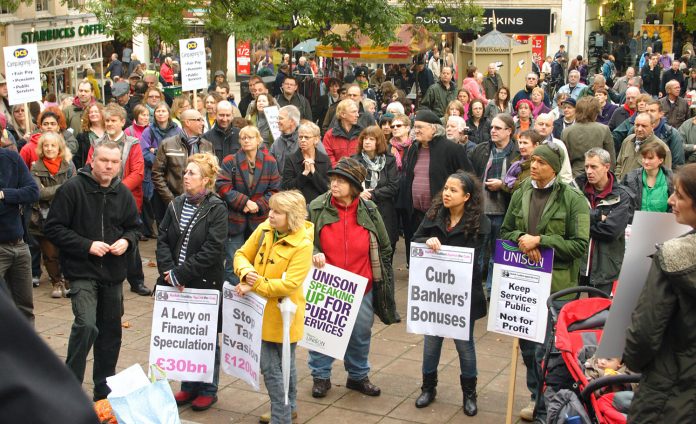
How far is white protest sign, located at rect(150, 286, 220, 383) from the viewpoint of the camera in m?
7.30

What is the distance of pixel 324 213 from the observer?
7.66 m

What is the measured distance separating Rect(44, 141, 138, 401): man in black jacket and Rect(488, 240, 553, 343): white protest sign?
2700 mm

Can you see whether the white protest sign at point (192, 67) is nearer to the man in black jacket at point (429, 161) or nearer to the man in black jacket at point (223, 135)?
the man in black jacket at point (223, 135)

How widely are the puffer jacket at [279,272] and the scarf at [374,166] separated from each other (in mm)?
3278

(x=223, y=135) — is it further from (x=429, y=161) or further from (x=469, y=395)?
(x=469, y=395)

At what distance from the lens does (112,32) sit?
1900 cm

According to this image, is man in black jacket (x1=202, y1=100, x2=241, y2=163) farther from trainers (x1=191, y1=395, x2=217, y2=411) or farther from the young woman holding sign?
the young woman holding sign

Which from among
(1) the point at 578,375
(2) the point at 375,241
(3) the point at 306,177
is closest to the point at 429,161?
(3) the point at 306,177

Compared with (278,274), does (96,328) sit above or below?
below

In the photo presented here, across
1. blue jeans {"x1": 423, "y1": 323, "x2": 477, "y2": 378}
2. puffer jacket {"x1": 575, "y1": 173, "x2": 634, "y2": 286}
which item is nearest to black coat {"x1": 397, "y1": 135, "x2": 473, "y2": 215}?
puffer jacket {"x1": 575, "y1": 173, "x2": 634, "y2": 286}

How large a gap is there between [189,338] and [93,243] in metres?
0.96

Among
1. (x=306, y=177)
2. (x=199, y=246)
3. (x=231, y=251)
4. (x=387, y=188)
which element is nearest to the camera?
(x=199, y=246)

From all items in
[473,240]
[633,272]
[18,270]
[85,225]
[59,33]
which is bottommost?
[18,270]

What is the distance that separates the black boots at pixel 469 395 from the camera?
7441 millimetres
